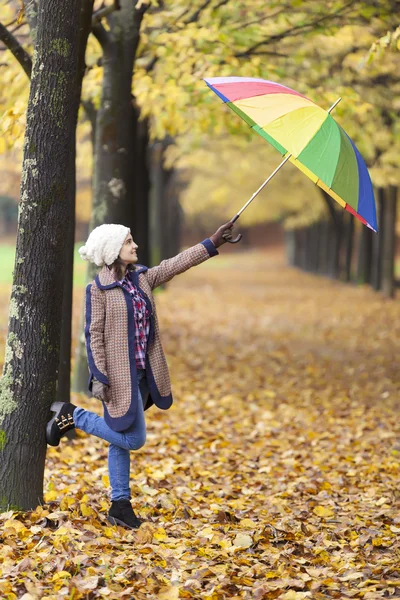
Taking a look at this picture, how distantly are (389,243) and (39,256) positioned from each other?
58.7 feet

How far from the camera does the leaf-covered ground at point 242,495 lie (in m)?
3.93

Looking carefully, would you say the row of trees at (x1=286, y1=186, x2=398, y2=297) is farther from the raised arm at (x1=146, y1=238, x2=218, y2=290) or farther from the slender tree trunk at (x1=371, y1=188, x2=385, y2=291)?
the raised arm at (x1=146, y1=238, x2=218, y2=290)

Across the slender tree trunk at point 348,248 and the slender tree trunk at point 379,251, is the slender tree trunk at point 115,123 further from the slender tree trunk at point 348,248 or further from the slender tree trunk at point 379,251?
the slender tree trunk at point 348,248

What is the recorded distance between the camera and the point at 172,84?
9.16 m

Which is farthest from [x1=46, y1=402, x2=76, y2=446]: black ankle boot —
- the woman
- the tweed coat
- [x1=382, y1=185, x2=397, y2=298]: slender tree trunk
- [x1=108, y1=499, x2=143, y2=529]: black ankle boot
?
[x1=382, y1=185, x2=397, y2=298]: slender tree trunk

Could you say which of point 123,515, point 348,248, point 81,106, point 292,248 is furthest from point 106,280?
point 292,248

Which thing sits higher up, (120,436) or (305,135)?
(305,135)

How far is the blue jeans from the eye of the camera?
4.63m

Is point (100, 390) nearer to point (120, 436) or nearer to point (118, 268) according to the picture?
point (120, 436)

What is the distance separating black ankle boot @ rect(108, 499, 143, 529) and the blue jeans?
0.04m

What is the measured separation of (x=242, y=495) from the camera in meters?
5.91

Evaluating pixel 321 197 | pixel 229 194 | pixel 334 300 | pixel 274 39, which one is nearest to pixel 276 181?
pixel 321 197

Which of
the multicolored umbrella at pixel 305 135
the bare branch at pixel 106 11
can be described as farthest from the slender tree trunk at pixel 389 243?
the multicolored umbrella at pixel 305 135

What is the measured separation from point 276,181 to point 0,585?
2532 centimetres
